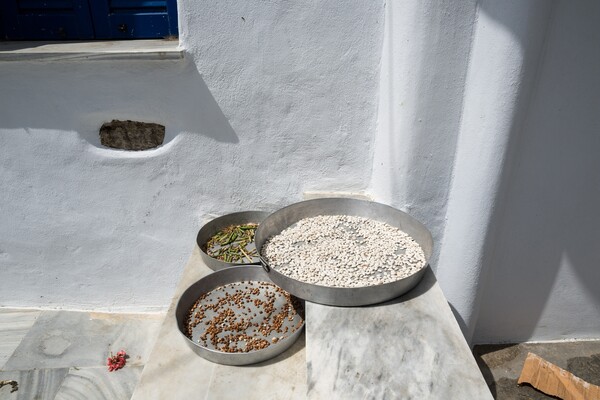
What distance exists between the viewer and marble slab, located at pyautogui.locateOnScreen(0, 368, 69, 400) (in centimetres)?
270

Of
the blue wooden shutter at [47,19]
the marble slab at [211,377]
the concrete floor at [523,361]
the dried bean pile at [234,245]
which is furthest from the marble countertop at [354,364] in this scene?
the blue wooden shutter at [47,19]

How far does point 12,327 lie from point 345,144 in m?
2.79

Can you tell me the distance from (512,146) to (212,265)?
5.93 feet

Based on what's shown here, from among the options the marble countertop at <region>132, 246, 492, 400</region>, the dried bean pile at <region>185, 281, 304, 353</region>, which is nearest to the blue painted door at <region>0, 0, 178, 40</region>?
the dried bean pile at <region>185, 281, 304, 353</region>

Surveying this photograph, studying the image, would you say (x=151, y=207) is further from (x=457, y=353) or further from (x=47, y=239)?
(x=457, y=353)

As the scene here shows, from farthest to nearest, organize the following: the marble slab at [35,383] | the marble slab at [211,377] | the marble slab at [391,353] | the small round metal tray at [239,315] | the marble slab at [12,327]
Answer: the marble slab at [12,327], the marble slab at [35,383], the small round metal tray at [239,315], the marble slab at [211,377], the marble slab at [391,353]

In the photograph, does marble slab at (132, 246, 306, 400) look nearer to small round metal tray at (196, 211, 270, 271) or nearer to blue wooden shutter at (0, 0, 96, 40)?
small round metal tray at (196, 211, 270, 271)

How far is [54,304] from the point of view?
3.35m

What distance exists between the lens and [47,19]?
283cm

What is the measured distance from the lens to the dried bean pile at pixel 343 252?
1.96 m

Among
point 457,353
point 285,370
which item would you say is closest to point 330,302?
point 285,370

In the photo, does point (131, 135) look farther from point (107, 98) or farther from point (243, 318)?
point (243, 318)

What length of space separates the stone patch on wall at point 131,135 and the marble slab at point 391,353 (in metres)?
1.60

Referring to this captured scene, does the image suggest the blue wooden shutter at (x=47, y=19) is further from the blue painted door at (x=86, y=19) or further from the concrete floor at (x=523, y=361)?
the concrete floor at (x=523, y=361)
